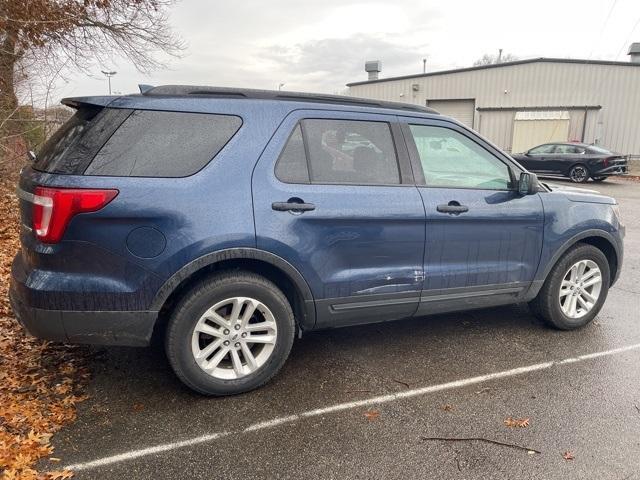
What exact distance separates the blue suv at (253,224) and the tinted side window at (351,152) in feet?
0.03

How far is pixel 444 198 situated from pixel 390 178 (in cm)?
45

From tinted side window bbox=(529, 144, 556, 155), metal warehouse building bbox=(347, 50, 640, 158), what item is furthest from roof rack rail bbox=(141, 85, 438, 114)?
metal warehouse building bbox=(347, 50, 640, 158)

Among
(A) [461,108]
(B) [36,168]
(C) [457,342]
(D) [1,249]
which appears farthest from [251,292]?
(A) [461,108]

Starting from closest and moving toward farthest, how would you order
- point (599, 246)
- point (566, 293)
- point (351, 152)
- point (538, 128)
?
point (351, 152), point (566, 293), point (599, 246), point (538, 128)

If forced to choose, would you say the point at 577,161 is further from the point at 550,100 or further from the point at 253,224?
the point at 253,224

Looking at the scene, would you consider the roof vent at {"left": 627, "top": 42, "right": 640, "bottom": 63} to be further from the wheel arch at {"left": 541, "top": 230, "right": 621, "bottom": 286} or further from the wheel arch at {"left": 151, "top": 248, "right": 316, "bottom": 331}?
the wheel arch at {"left": 151, "top": 248, "right": 316, "bottom": 331}

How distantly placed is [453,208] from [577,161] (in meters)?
16.8

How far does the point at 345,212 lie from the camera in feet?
10.6

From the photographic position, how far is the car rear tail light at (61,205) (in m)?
2.65

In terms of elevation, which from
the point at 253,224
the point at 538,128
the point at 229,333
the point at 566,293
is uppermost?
the point at 253,224

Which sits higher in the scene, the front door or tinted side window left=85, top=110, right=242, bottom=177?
tinted side window left=85, top=110, right=242, bottom=177

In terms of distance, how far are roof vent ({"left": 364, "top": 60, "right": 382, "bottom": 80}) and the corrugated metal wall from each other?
21.0 ft

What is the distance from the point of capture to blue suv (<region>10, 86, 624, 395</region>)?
276 centimetres

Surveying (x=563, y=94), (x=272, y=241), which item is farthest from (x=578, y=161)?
(x=272, y=241)
